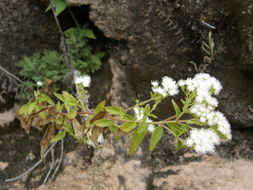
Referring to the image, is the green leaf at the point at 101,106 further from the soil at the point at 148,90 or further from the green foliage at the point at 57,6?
the green foliage at the point at 57,6

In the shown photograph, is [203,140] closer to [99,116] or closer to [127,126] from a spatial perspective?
[127,126]

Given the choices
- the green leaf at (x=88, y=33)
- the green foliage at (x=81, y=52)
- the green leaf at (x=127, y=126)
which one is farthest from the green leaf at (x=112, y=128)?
the green leaf at (x=88, y=33)

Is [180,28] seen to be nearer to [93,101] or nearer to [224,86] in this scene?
[224,86]

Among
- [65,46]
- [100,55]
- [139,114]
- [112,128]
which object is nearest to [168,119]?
[139,114]

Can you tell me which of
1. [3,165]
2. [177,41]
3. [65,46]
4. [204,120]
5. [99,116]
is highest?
[65,46]

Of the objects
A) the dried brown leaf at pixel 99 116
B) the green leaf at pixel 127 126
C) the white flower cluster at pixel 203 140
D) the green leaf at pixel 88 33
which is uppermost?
the green leaf at pixel 88 33

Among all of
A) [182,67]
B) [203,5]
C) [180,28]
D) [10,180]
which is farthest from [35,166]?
[203,5]

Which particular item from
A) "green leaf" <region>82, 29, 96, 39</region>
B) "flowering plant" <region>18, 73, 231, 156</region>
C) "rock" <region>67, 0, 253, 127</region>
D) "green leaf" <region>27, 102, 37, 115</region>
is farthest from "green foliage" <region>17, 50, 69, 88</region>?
"flowering plant" <region>18, 73, 231, 156</region>
